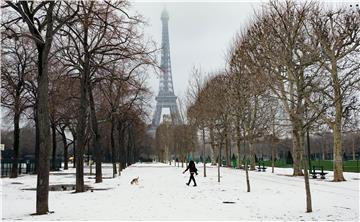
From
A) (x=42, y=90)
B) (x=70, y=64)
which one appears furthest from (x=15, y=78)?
(x=42, y=90)

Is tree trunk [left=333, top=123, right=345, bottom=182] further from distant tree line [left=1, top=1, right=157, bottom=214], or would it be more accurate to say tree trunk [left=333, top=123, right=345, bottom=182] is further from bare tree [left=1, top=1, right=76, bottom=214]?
bare tree [left=1, top=1, right=76, bottom=214]

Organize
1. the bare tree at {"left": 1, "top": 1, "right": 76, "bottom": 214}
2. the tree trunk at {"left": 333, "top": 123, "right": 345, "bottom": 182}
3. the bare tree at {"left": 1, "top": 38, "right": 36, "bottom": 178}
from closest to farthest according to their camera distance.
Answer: the bare tree at {"left": 1, "top": 1, "right": 76, "bottom": 214}
the tree trunk at {"left": 333, "top": 123, "right": 345, "bottom": 182}
the bare tree at {"left": 1, "top": 38, "right": 36, "bottom": 178}

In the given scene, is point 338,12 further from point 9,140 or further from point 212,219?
point 9,140

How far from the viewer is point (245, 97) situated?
21391 millimetres

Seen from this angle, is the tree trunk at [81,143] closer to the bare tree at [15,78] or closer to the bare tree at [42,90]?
the bare tree at [42,90]

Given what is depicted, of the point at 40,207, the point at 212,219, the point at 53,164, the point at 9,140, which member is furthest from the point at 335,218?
the point at 9,140

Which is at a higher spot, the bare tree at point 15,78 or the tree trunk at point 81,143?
the bare tree at point 15,78

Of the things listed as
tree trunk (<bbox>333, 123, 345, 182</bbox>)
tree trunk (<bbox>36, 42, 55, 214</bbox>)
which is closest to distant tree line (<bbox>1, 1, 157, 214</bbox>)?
tree trunk (<bbox>36, 42, 55, 214</bbox>)

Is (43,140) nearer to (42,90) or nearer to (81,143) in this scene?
(42,90)

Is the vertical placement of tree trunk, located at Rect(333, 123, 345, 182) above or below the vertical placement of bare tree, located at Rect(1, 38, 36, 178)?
below

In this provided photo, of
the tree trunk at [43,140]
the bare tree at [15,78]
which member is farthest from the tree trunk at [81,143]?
the bare tree at [15,78]

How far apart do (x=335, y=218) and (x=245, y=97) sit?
11095mm

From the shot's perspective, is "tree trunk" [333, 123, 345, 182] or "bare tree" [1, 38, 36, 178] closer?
"tree trunk" [333, 123, 345, 182]

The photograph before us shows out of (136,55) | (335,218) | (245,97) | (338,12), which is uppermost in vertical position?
(338,12)
